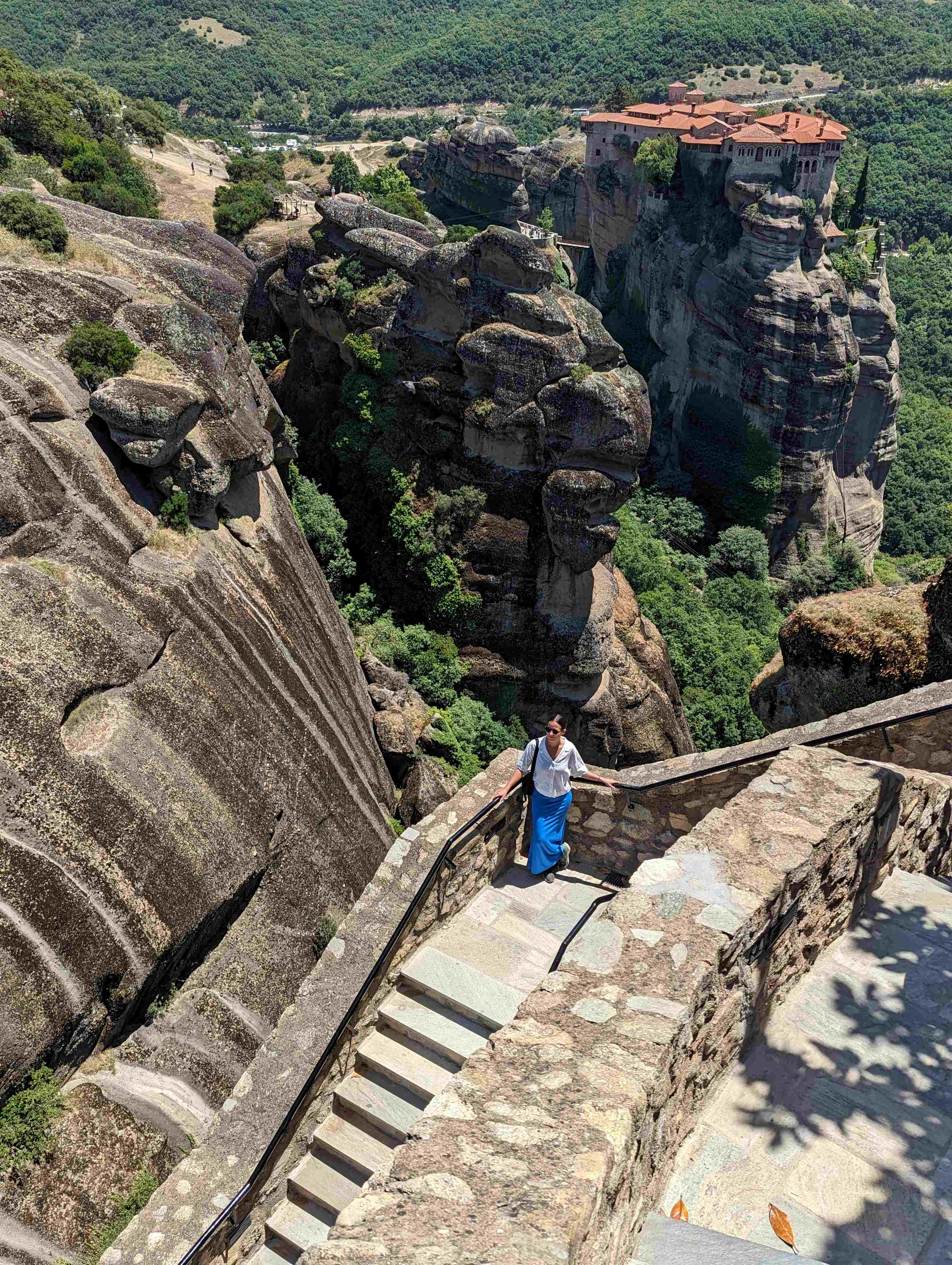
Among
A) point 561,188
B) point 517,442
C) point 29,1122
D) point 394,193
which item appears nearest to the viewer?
point 29,1122

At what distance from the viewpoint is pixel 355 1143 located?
254 inches

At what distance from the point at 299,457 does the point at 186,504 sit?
13.2 m

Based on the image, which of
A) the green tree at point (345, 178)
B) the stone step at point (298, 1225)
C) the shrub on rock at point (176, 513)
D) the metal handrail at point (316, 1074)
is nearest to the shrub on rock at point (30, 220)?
the shrub on rock at point (176, 513)

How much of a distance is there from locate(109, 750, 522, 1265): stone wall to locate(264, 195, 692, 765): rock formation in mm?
18534

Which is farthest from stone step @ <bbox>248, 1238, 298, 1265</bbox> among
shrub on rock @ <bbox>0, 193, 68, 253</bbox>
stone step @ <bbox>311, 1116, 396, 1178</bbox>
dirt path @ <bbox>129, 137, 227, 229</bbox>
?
dirt path @ <bbox>129, 137, 227, 229</bbox>

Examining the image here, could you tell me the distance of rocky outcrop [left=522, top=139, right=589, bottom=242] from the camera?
225 feet

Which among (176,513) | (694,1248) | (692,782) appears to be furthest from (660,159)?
(694,1248)

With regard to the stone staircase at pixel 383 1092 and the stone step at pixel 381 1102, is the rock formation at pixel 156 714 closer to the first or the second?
the stone staircase at pixel 383 1092

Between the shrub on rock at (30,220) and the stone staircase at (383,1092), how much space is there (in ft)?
54.5

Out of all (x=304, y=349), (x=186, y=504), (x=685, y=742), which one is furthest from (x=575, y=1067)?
(x=304, y=349)

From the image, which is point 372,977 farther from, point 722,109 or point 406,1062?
point 722,109

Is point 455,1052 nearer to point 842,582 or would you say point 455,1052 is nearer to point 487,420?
point 487,420

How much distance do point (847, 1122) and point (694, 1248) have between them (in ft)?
4.62

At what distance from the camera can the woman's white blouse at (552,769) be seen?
7691mm
